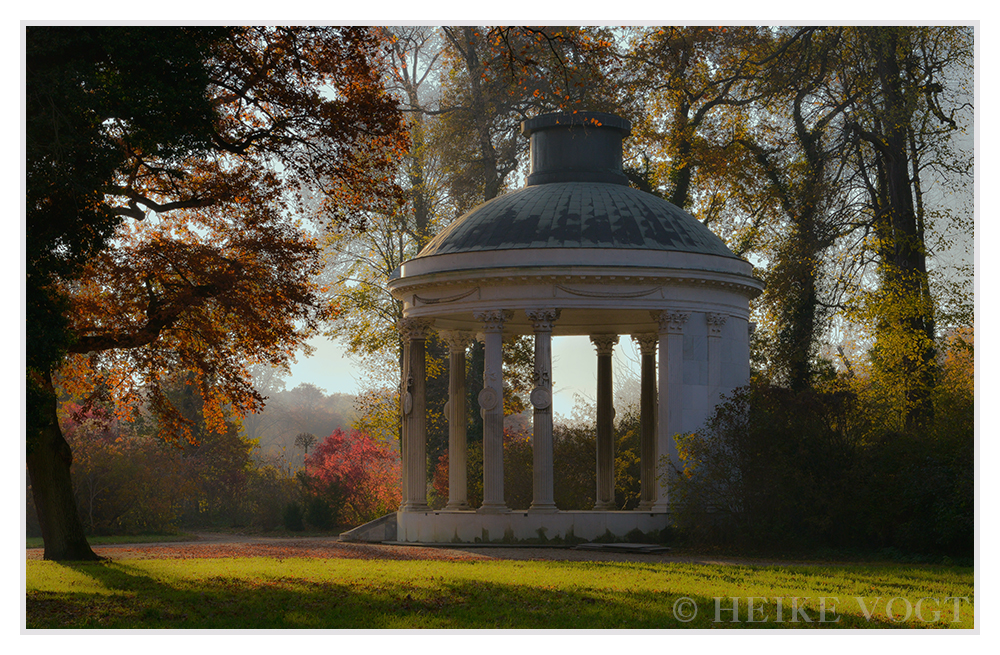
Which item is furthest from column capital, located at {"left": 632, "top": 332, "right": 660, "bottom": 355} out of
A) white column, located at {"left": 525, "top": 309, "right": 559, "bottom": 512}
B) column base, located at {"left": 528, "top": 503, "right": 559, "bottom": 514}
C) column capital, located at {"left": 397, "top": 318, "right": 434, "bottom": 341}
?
column base, located at {"left": 528, "top": 503, "right": 559, "bottom": 514}

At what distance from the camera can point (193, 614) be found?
613 inches

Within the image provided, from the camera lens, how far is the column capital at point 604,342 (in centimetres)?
3747

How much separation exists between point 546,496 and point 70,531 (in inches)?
495

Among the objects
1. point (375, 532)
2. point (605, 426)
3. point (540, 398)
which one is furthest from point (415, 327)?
point (605, 426)

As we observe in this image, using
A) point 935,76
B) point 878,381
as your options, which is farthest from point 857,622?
point 935,76

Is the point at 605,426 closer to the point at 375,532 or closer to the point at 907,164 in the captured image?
the point at 375,532

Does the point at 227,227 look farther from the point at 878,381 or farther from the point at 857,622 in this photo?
the point at 878,381

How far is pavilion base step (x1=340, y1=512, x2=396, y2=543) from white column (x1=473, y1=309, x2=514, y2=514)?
4.88 m

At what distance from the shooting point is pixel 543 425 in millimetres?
30625

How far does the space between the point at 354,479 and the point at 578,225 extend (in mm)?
21904

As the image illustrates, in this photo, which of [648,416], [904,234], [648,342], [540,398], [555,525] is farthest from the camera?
[648,342]

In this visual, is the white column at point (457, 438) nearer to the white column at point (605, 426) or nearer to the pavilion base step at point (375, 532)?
the pavilion base step at point (375, 532)

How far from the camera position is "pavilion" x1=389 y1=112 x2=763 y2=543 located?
29.9 metres

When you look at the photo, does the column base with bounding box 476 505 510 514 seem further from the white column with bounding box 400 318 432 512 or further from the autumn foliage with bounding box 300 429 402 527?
the autumn foliage with bounding box 300 429 402 527
